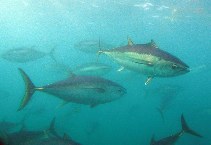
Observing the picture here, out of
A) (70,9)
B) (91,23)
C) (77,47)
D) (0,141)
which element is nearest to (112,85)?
(0,141)

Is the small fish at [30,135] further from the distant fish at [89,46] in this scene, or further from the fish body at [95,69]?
the distant fish at [89,46]

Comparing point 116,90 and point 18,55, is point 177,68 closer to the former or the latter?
point 116,90

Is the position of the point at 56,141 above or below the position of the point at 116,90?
below

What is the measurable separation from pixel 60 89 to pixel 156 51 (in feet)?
7.04

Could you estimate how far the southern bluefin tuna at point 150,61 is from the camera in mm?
6051

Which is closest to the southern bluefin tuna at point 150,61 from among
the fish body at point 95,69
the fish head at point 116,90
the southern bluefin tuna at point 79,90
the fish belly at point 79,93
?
the fish head at point 116,90

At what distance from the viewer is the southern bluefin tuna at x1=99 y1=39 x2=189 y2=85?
6051 millimetres

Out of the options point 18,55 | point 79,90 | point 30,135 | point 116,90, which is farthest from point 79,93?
point 18,55

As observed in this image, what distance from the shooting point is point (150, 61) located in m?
6.20

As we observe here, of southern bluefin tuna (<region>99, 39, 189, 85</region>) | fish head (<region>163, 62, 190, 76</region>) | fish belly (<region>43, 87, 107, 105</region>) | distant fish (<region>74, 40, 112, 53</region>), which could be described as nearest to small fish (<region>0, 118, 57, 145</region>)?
fish belly (<region>43, 87, 107, 105</region>)

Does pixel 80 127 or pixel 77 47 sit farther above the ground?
pixel 77 47

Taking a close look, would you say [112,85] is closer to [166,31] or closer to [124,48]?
[124,48]

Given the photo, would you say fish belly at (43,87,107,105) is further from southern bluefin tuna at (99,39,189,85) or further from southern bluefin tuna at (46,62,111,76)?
southern bluefin tuna at (46,62,111,76)

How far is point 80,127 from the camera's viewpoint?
23.6 metres
